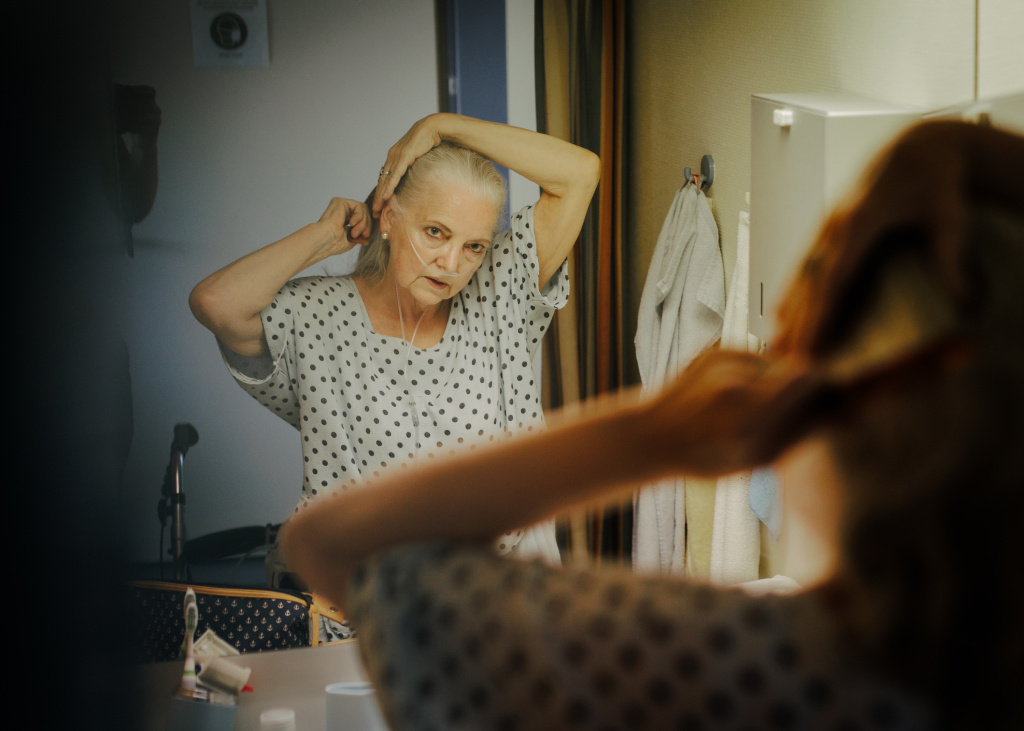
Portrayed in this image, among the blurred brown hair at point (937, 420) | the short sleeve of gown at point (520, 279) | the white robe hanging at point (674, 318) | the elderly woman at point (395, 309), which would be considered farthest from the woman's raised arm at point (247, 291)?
the blurred brown hair at point (937, 420)

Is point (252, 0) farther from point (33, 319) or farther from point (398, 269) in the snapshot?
point (33, 319)

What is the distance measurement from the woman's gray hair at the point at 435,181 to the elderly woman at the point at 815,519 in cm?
146

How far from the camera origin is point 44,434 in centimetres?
29

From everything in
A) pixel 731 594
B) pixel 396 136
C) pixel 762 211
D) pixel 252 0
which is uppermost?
pixel 252 0

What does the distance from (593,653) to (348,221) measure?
1.55 m

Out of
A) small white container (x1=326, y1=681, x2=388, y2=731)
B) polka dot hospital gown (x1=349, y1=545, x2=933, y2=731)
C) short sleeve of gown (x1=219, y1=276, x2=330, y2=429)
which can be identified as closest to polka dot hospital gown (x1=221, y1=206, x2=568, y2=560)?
short sleeve of gown (x1=219, y1=276, x2=330, y2=429)

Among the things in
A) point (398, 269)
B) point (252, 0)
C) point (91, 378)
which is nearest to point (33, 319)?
point (91, 378)

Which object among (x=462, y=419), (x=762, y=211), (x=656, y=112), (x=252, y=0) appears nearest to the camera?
(x=762, y=211)

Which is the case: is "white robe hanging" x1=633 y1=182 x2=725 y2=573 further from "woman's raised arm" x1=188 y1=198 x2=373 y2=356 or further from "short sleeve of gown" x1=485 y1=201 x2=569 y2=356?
"woman's raised arm" x1=188 y1=198 x2=373 y2=356

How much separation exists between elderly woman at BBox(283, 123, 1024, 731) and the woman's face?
145 centimetres

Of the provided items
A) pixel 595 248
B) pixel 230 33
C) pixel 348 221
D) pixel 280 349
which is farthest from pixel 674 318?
pixel 230 33

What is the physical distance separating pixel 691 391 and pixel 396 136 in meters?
1.58

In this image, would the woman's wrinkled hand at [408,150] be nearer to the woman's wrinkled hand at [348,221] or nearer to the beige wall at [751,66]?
the woman's wrinkled hand at [348,221]

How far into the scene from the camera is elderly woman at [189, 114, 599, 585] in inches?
66.4
